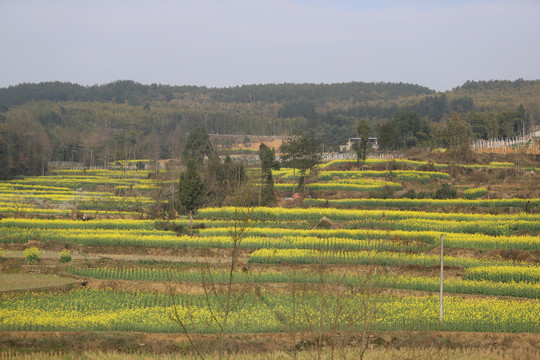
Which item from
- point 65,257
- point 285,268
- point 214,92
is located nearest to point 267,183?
point 285,268

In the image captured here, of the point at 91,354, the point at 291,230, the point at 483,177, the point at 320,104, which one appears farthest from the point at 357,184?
the point at 320,104

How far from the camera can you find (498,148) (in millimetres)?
61906

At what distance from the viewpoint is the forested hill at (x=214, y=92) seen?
5482 inches

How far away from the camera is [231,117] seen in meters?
92.8

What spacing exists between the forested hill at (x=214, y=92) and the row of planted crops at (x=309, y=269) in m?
108

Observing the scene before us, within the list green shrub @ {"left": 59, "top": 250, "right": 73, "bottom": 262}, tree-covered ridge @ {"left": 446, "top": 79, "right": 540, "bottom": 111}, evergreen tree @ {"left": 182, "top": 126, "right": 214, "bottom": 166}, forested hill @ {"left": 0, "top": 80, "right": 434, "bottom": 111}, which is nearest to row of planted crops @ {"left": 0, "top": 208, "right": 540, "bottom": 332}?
green shrub @ {"left": 59, "top": 250, "right": 73, "bottom": 262}

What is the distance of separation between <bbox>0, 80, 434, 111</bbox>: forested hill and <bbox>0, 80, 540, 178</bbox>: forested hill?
266 millimetres

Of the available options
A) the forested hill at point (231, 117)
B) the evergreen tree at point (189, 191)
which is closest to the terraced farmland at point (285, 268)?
the evergreen tree at point (189, 191)

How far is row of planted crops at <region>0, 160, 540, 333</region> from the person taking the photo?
1445 centimetres

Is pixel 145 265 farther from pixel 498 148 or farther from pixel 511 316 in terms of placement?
pixel 498 148

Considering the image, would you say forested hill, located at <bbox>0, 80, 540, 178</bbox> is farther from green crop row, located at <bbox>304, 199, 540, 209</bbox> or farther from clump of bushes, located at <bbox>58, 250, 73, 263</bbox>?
clump of bushes, located at <bbox>58, 250, 73, 263</bbox>

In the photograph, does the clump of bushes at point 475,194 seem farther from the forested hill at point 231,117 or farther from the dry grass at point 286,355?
the dry grass at point 286,355

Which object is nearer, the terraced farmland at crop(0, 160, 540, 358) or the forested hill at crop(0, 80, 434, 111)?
the terraced farmland at crop(0, 160, 540, 358)

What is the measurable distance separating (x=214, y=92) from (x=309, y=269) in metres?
140
